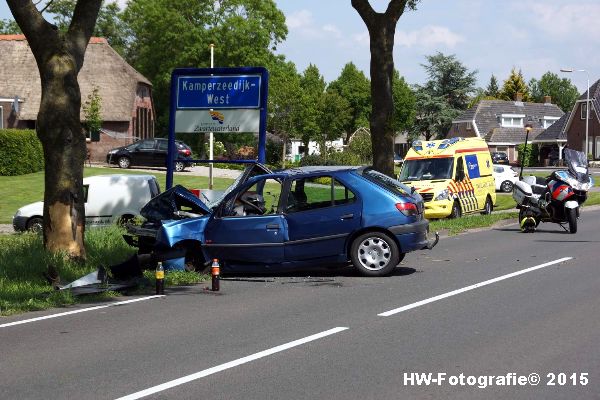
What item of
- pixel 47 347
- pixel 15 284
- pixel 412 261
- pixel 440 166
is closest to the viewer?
pixel 47 347

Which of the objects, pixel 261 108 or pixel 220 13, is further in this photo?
pixel 220 13

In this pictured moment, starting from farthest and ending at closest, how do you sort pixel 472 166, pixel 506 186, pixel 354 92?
pixel 354 92, pixel 506 186, pixel 472 166

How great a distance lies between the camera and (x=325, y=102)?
4218 inches

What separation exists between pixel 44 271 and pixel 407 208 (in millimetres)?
5317

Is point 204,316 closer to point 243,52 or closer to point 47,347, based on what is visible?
point 47,347

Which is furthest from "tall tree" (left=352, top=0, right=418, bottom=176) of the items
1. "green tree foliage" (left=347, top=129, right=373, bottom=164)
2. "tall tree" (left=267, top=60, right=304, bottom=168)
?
"tall tree" (left=267, top=60, right=304, bottom=168)

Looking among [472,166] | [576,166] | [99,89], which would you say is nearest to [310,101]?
[99,89]

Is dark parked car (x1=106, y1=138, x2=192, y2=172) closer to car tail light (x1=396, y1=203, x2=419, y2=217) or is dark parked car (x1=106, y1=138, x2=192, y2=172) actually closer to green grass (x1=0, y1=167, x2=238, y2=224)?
green grass (x1=0, y1=167, x2=238, y2=224)

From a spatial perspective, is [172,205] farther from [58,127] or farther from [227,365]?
[227,365]

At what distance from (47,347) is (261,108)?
11.2 m

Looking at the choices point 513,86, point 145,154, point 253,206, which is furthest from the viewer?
point 513,86

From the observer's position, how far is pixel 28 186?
40.2m

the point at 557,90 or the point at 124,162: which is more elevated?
the point at 557,90

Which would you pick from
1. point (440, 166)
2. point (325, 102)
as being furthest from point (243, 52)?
point (440, 166)
